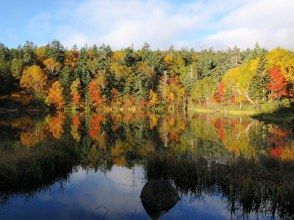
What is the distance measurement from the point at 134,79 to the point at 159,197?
10573cm

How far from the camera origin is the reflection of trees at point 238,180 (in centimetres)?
1579

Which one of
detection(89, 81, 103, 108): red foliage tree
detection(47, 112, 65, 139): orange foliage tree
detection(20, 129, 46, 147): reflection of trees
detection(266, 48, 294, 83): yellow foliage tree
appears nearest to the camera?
detection(20, 129, 46, 147): reflection of trees

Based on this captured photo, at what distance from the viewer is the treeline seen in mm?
84375

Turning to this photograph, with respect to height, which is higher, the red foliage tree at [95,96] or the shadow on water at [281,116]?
the red foliage tree at [95,96]

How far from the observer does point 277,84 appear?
75.2 metres

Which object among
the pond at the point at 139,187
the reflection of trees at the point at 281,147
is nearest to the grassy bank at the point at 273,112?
the reflection of trees at the point at 281,147

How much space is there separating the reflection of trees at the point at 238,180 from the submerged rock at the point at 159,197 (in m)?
2.09

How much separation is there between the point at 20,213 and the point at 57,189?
3.59m

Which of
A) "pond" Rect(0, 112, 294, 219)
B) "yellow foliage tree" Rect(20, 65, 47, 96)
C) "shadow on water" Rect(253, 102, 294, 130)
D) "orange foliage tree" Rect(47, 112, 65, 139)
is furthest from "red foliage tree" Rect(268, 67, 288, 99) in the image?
"yellow foliage tree" Rect(20, 65, 47, 96)

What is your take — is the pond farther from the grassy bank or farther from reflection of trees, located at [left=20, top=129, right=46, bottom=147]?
the grassy bank

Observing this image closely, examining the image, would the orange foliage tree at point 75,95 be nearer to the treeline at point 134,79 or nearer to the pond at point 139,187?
the treeline at point 134,79

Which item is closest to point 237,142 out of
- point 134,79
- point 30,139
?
point 30,139

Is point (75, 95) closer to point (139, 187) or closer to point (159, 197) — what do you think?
point (139, 187)

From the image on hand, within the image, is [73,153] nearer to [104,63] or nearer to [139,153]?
[139,153]
